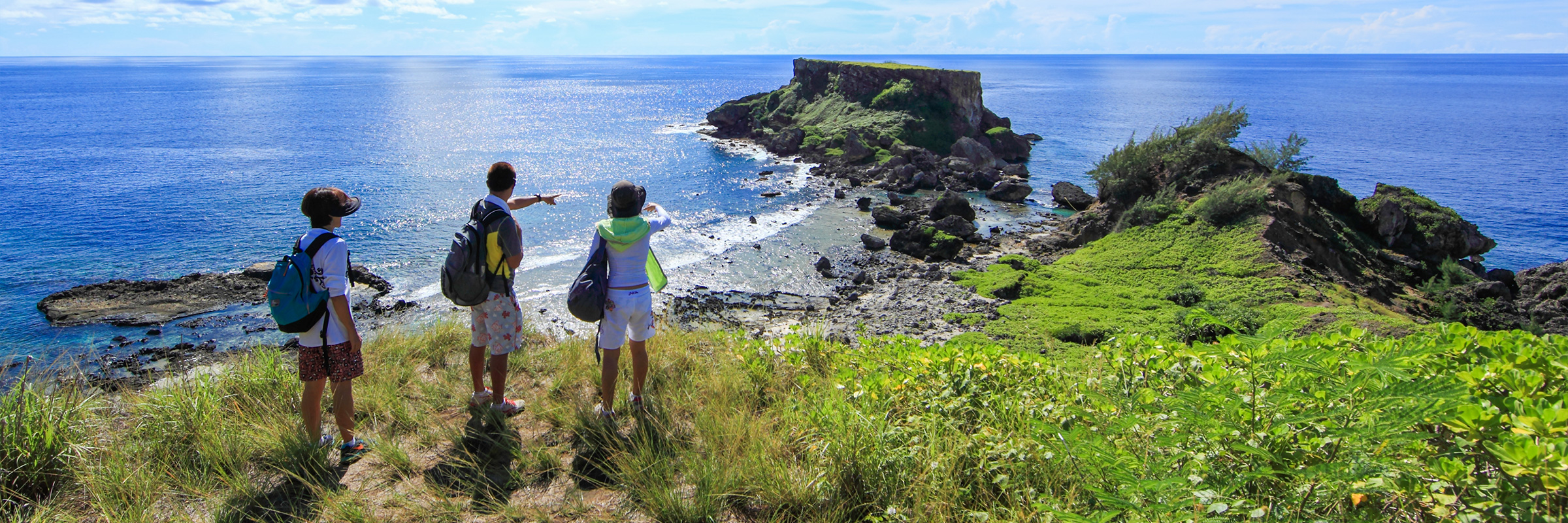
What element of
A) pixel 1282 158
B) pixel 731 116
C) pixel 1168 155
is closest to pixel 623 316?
pixel 1168 155

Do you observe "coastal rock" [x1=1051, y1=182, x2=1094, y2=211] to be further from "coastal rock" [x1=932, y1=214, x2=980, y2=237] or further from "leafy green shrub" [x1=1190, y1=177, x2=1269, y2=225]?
"leafy green shrub" [x1=1190, y1=177, x2=1269, y2=225]

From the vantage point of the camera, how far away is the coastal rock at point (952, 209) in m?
31.3

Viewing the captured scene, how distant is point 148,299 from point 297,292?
2185 centimetres

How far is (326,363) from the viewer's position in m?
4.73

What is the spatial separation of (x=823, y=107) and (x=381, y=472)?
57.3 m

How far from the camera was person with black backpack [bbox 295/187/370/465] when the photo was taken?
4.52 metres

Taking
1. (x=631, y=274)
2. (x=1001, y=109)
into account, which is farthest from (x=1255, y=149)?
(x=1001, y=109)

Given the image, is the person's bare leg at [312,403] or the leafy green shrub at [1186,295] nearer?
the person's bare leg at [312,403]

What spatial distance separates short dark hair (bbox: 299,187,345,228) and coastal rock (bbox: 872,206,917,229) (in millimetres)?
26969

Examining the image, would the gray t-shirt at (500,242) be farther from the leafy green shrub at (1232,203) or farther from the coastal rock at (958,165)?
the coastal rock at (958,165)

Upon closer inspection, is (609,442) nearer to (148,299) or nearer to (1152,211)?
(1152,211)

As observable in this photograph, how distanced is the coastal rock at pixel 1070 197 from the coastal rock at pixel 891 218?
10.3m

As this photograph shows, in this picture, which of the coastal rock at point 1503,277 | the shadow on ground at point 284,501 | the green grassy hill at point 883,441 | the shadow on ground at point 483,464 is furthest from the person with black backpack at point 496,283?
the coastal rock at point 1503,277

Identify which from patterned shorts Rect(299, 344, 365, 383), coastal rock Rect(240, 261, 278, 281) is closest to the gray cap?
patterned shorts Rect(299, 344, 365, 383)
